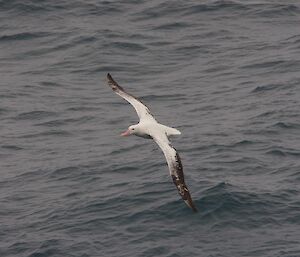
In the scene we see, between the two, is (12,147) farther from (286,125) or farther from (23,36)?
(23,36)

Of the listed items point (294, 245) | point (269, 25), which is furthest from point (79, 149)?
point (269, 25)

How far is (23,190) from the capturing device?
112 feet

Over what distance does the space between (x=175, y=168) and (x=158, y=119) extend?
A: 11.5 meters

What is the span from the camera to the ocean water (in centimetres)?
3000

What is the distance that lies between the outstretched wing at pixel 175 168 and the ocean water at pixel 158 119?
9.51ft

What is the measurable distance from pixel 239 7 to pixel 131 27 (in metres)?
5.05

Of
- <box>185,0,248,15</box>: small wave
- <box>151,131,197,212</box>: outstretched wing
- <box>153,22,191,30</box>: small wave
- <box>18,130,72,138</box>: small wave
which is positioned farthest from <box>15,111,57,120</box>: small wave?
<box>151,131,197,212</box>: outstretched wing

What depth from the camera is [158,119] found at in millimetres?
38281

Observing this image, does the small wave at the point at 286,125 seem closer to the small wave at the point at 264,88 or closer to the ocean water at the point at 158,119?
the ocean water at the point at 158,119

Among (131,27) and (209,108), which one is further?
(131,27)

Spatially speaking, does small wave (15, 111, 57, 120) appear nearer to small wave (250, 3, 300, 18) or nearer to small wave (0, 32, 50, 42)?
small wave (0, 32, 50, 42)

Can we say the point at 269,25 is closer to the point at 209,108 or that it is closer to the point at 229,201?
the point at 209,108

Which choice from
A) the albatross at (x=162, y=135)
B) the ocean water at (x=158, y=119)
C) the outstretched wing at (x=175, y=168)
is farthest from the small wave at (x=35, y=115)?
the outstretched wing at (x=175, y=168)

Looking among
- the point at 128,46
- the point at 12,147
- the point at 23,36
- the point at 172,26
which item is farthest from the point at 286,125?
the point at 23,36
